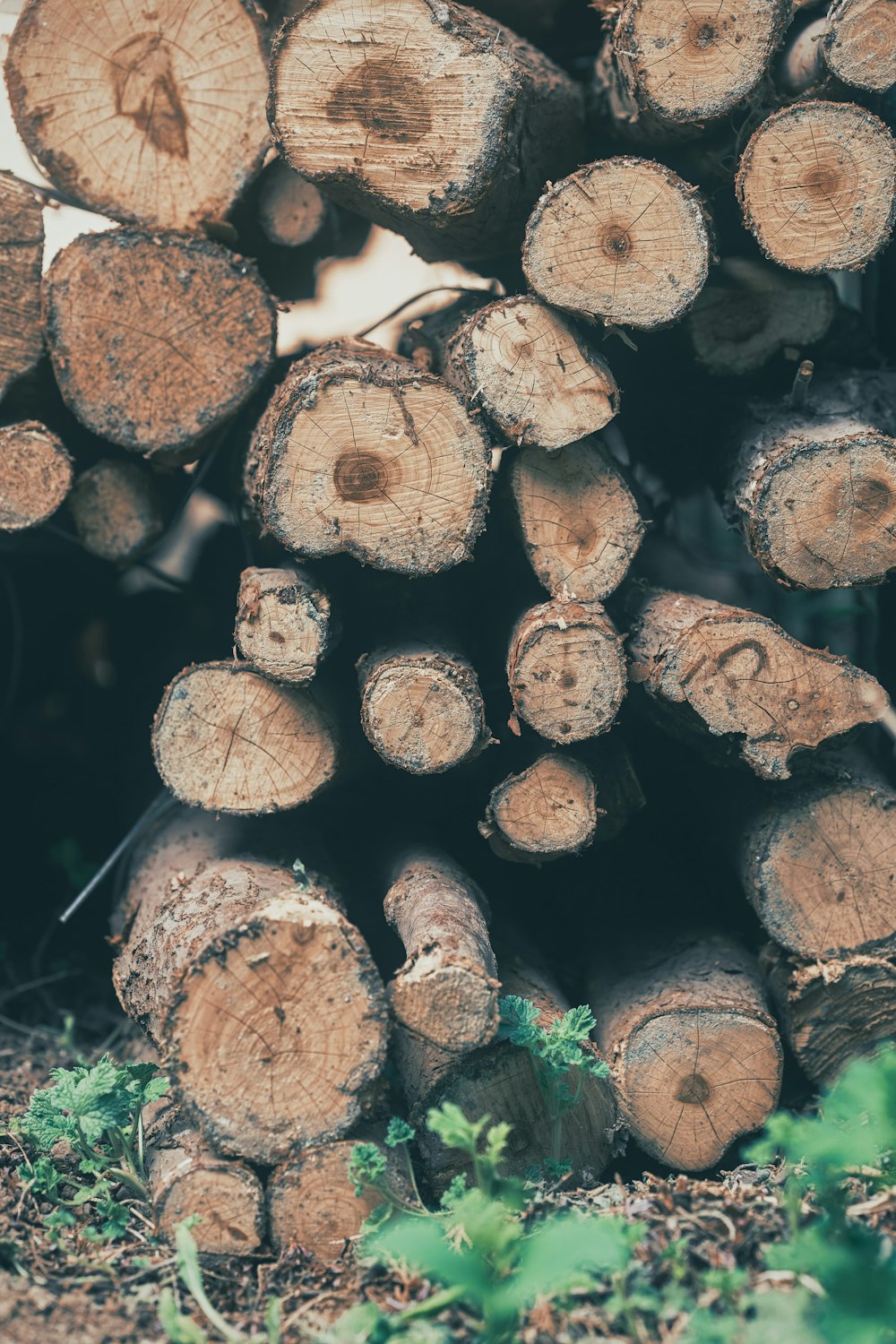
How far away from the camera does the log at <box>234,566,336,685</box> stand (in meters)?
2.26

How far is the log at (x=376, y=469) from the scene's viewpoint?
2229mm

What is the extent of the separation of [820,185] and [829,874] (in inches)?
56.1

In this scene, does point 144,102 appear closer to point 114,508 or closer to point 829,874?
point 114,508

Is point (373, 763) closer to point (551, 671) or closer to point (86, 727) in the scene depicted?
point (551, 671)

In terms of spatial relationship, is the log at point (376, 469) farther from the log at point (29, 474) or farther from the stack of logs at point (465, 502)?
the log at point (29, 474)

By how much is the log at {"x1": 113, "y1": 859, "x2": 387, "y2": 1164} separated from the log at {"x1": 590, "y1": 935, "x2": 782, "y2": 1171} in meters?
0.63

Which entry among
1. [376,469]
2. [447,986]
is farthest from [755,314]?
[447,986]

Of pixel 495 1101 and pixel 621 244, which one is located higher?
pixel 621 244

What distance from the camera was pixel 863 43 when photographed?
221 cm

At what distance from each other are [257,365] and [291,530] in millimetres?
521

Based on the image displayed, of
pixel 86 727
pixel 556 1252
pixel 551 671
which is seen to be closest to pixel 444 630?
pixel 551 671

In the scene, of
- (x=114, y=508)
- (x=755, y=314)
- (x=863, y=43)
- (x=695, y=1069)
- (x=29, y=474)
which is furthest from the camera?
(x=114, y=508)

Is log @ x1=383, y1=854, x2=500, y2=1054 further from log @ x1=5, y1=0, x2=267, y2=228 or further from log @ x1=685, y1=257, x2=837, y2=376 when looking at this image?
log @ x1=5, y1=0, x2=267, y2=228

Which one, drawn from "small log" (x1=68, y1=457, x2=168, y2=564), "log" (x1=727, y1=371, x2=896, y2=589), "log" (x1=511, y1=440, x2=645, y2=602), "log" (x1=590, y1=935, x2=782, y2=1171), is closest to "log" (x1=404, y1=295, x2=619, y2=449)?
"log" (x1=511, y1=440, x2=645, y2=602)
